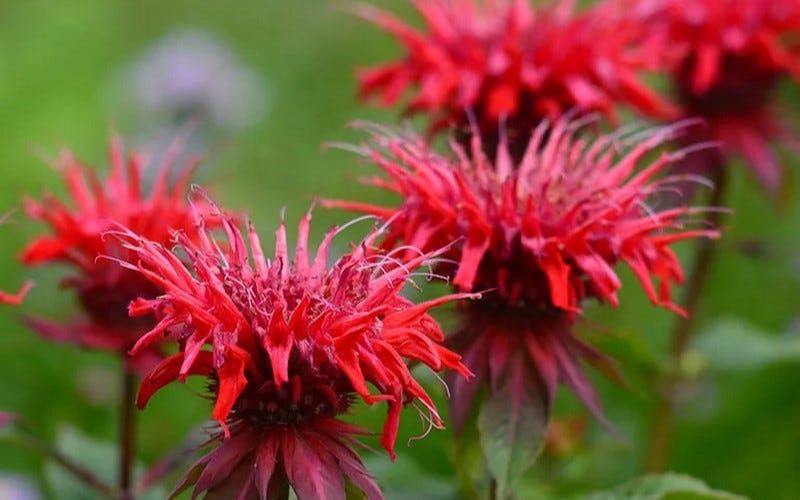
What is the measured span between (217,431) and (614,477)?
1.20 metres

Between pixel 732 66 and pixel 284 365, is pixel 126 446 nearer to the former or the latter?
pixel 284 365

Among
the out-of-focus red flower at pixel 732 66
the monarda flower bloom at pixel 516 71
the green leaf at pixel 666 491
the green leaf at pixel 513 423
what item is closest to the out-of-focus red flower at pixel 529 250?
the green leaf at pixel 513 423

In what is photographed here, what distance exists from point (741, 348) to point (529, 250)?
30.3 inches

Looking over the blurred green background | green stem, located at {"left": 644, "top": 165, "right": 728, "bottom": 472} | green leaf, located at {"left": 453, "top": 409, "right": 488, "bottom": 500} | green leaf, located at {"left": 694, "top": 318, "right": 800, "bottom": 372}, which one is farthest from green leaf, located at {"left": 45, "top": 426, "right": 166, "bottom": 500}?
green leaf, located at {"left": 694, "top": 318, "right": 800, "bottom": 372}

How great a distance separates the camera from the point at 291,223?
3598 mm

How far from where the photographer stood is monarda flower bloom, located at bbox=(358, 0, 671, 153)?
1.97 meters

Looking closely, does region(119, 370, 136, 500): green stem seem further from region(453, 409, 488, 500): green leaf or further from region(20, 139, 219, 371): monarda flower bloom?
region(453, 409, 488, 500): green leaf

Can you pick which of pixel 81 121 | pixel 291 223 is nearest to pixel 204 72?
pixel 81 121

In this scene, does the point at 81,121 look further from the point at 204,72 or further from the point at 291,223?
the point at 291,223

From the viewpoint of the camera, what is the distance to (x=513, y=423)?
4.74 feet

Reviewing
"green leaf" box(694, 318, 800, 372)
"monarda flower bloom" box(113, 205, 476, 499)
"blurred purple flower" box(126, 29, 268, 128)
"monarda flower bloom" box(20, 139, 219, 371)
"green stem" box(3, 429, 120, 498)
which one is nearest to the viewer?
"monarda flower bloom" box(113, 205, 476, 499)

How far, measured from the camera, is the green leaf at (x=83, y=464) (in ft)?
6.27

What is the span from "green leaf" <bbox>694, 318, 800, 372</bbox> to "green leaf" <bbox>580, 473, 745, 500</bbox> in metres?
0.50

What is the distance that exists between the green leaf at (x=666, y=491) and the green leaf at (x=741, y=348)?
A: 0.50 metres
